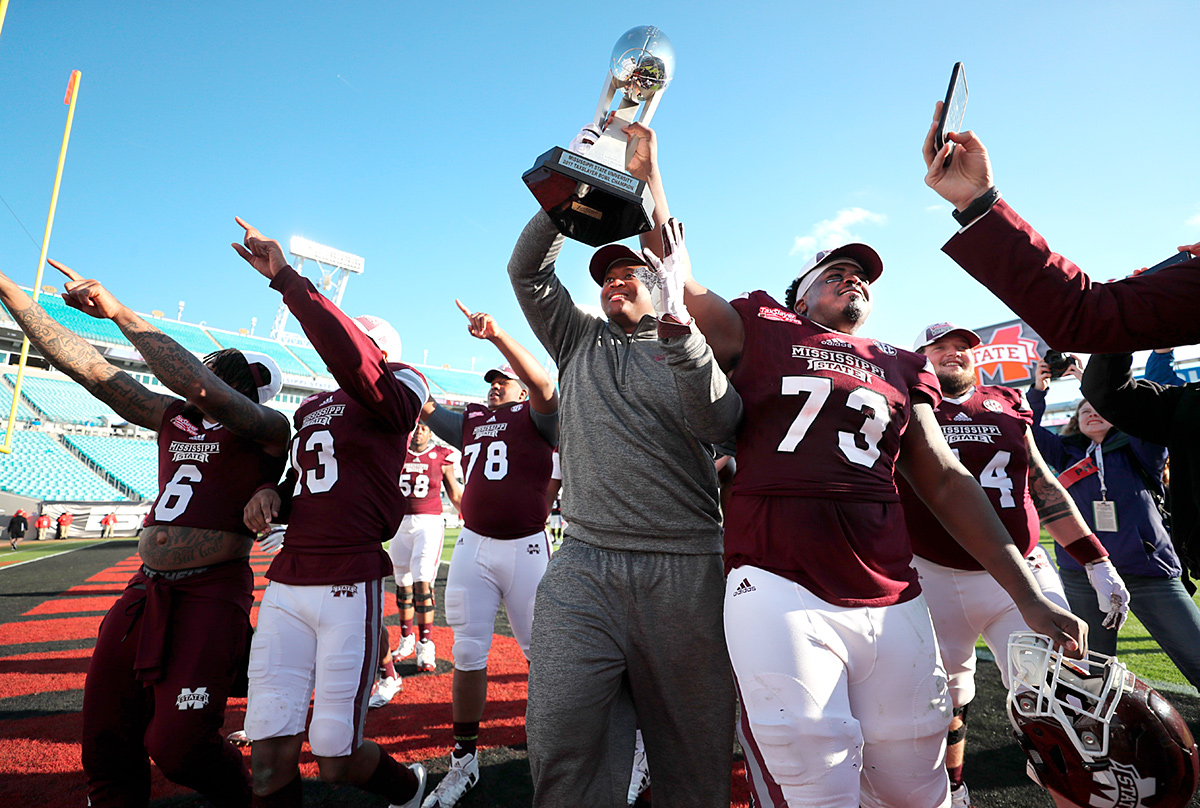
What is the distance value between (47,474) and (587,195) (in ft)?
99.2

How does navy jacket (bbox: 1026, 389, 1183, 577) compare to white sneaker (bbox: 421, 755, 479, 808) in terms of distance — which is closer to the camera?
white sneaker (bbox: 421, 755, 479, 808)

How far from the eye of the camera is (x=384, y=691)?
180 inches

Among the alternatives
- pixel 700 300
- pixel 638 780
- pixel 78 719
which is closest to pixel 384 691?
pixel 78 719

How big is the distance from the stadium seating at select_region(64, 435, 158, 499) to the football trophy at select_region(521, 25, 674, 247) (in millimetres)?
28284

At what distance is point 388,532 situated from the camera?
107 inches

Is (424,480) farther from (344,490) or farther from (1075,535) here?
(1075,535)

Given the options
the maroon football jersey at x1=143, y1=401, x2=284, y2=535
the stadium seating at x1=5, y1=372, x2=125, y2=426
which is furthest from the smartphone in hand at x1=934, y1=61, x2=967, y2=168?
the stadium seating at x1=5, y1=372, x2=125, y2=426

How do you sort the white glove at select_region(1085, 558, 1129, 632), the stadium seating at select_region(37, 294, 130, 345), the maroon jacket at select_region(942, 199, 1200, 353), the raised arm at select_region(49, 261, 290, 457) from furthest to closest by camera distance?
the stadium seating at select_region(37, 294, 130, 345) < the white glove at select_region(1085, 558, 1129, 632) < the raised arm at select_region(49, 261, 290, 457) < the maroon jacket at select_region(942, 199, 1200, 353)

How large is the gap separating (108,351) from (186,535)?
36.3m

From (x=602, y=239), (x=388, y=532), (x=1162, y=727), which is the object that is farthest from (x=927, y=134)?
(x=388, y=532)

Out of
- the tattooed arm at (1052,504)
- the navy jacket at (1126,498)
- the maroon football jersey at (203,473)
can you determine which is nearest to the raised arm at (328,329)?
the maroon football jersey at (203,473)

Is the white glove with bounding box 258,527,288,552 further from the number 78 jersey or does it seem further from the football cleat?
the football cleat

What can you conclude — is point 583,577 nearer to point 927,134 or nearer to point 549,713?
point 549,713

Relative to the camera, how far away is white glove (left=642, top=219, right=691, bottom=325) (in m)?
1.67
